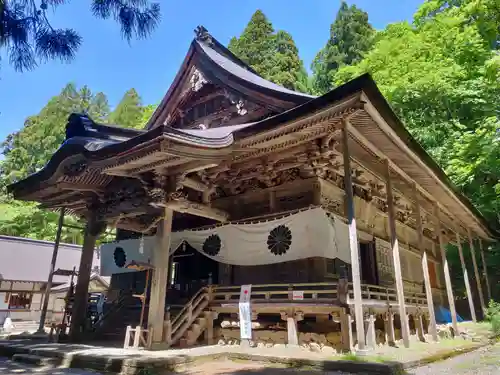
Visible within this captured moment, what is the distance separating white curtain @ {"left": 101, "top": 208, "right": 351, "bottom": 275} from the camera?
30.5 ft

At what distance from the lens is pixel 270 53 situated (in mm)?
37125

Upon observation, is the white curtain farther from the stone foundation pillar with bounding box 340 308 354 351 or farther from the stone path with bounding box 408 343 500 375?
the stone path with bounding box 408 343 500 375

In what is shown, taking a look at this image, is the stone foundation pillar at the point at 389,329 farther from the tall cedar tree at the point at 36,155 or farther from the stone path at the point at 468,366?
the tall cedar tree at the point at 36,155

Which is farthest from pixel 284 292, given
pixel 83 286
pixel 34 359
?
pixel 83 286

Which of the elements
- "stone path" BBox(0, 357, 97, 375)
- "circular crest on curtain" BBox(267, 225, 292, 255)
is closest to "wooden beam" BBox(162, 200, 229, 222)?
"circular crest on curtain" BBox(267, 225, 292, 255)

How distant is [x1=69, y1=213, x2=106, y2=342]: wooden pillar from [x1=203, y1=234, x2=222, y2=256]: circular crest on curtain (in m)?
3.09

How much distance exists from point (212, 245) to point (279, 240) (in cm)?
231

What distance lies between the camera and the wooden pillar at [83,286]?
35.6ft

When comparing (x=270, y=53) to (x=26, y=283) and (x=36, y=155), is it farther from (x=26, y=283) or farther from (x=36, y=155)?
(x=26, y=283)

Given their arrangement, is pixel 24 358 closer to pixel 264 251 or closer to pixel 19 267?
pixel 264 251

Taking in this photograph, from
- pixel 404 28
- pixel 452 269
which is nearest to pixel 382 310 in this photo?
pixel 452 269

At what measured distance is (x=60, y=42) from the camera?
21.1 ft

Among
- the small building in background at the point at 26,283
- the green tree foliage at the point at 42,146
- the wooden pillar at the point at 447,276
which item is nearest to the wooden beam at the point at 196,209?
the wooden pillar at the point at 447,276

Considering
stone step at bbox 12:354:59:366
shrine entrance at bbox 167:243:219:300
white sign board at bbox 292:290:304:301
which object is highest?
shrine entrance at bbox 167:243:219:300
